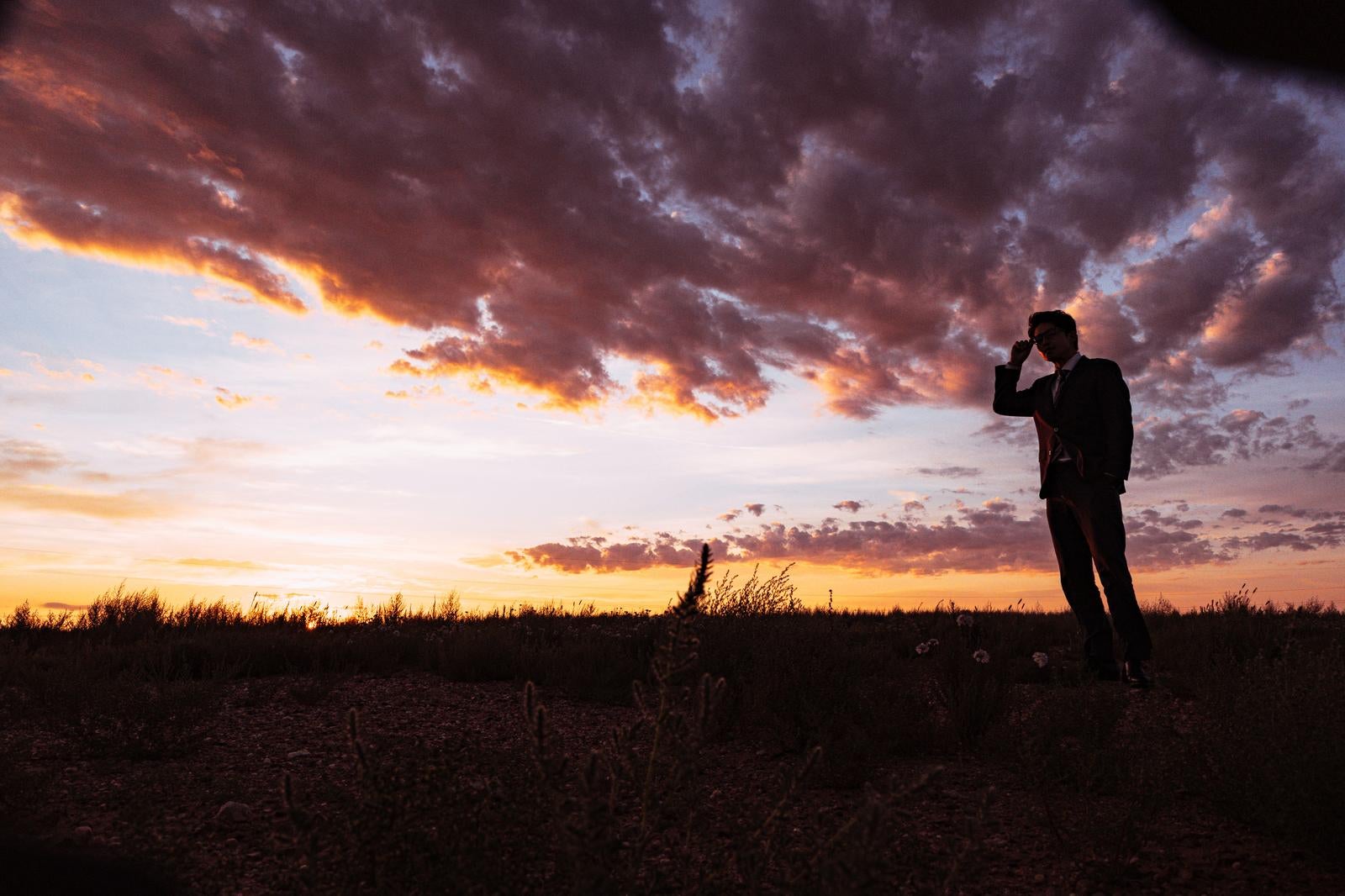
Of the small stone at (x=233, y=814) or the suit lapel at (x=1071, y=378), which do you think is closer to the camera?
the small stone at (x=233, y=814)

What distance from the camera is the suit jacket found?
270 inches

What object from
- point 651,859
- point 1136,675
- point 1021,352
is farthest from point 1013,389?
point 651,859

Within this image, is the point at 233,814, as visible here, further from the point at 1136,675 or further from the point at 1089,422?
the point at 1089,422

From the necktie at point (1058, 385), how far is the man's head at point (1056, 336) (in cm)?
15

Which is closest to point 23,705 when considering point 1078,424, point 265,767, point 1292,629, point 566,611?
point 265,767

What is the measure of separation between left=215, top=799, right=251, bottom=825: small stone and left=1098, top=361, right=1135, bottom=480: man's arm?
21.3 feet

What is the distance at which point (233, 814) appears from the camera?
4.08 metres

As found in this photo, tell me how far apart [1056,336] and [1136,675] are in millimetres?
2987

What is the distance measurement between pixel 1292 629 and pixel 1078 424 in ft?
14.7

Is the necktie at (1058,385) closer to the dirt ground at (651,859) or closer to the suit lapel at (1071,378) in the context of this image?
the suit lapel at (1071,378)

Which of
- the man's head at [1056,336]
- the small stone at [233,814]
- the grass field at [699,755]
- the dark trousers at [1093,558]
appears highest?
the man's head at [1056,336]

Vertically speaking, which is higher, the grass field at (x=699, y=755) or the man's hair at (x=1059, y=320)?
the man's hair at (x=1059, y=320)

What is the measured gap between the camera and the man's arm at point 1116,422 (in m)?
6.80

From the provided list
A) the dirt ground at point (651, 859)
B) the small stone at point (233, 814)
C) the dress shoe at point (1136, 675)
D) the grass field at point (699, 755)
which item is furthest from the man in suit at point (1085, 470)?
the small stone at point (233, 814)
